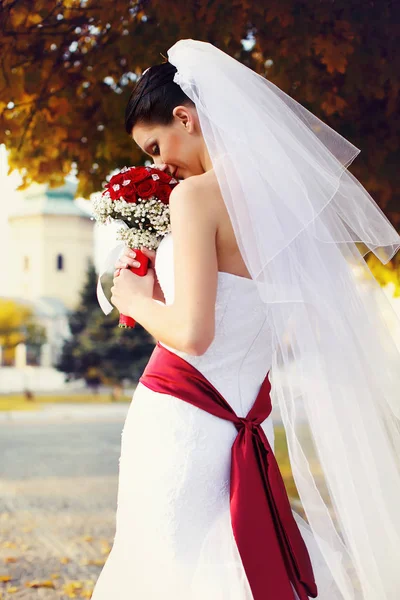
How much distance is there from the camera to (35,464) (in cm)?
1280

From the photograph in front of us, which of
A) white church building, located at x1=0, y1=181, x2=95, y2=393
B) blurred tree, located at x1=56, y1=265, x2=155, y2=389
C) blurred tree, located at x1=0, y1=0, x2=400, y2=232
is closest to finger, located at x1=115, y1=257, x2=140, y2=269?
blurred tree, located at x1=0, y1=0, x2=400, y2=232

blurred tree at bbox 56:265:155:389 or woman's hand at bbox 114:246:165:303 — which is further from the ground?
blurred tree at bbox 56:265:155:389

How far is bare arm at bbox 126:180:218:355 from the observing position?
1541 millimetres

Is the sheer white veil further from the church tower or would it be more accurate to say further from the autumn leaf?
the church tower

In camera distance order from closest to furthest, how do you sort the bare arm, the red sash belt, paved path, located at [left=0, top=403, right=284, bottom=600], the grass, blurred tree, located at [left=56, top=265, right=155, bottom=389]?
the bare arm
the red sash belt
paved path, located at [left=0, top=403, right=284, bottom=600]
blurred tree, located at [left=56, top=265, right=155, bottom=389]
the grass

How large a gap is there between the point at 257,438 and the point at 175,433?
8.3 inches

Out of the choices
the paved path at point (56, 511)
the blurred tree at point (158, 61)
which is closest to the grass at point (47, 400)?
the paved path at point (56, 511)

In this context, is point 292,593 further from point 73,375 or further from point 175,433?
point 73,375

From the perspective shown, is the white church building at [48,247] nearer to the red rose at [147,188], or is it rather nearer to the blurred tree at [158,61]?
the blurred tree at [158,61]

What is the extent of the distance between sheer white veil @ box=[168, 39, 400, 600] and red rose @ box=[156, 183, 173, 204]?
0.15 metres

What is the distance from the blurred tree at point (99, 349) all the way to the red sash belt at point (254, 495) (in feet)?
95.2

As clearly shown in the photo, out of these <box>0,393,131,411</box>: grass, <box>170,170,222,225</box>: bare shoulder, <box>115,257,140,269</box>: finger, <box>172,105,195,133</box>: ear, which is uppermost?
<box>172,105,195,133</box>: ear

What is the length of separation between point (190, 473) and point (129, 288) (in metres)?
0.47

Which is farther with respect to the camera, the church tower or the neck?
the church tower
